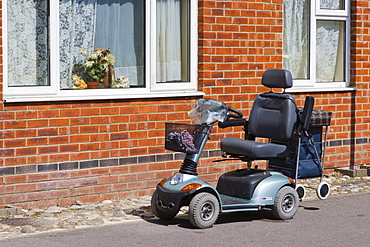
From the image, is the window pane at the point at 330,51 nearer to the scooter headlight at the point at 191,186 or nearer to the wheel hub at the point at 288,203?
the wheel hub at the point at 288,203

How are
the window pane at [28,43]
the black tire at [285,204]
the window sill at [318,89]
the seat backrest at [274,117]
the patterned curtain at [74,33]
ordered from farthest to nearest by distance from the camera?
the window sill at [318,89] < the patterned curtain at [74,33] < the window pane at [28,43] < the seat backrest at [274,117] < the black tire at [285,204]

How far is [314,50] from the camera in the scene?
1119 cm

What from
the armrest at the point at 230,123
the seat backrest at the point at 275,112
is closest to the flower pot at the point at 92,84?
the armrest at the point at 230,123

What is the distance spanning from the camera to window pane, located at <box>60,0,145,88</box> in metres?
8.96

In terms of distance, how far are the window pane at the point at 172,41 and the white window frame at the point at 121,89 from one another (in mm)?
117

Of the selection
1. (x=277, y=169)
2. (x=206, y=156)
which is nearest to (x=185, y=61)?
(x=206, y=156)

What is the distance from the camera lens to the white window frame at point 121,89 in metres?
8.42

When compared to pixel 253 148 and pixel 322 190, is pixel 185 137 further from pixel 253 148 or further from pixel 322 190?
pixel 322 190

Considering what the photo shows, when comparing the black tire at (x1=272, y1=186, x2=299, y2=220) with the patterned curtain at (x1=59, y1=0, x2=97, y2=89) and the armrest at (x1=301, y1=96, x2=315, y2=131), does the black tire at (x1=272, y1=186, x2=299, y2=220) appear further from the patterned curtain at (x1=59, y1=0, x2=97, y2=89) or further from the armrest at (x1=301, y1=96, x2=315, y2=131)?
the patterned curtain at (x1=59, y1=0, x2=97, y2=89)

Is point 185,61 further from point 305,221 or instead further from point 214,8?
point 305,221

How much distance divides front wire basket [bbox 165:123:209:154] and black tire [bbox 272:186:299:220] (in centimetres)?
108

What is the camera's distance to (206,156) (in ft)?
32.2

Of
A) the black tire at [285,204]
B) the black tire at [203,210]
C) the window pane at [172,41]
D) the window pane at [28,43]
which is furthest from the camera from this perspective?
the window pane at [172,41]

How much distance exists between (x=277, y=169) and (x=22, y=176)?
3.02 m
